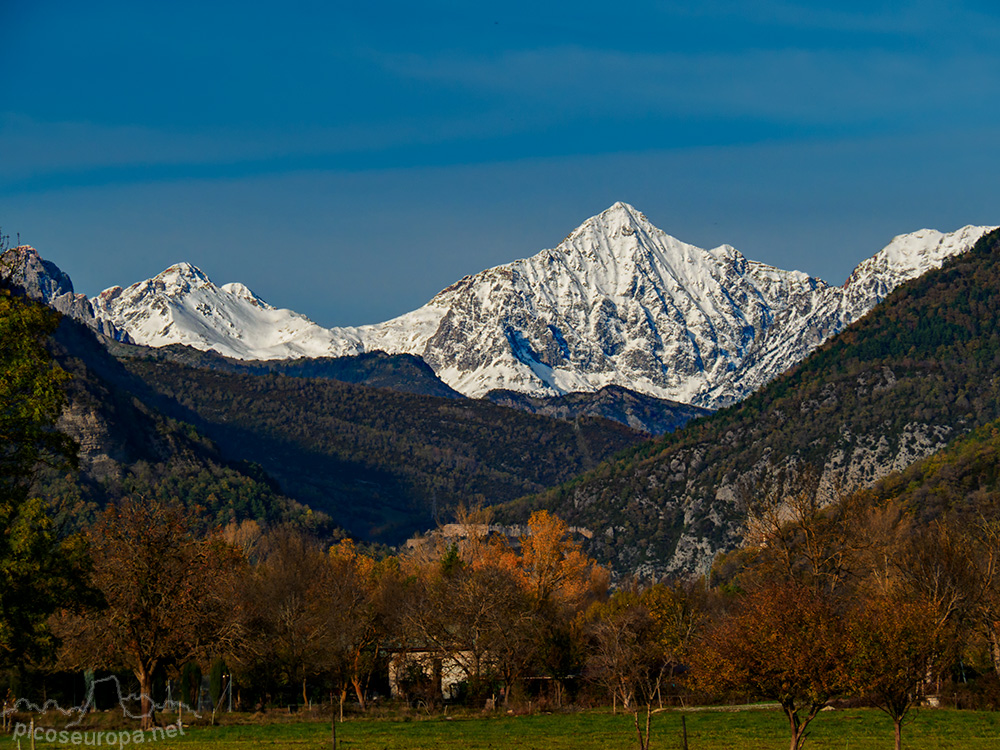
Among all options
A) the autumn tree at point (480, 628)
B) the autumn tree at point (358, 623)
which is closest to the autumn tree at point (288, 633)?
the autumn tree at point (358, 623)

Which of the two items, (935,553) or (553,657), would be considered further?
(553,657)

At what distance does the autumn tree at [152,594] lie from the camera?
56.3 m

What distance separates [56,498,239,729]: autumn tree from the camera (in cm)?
5631

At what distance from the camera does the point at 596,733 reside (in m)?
54.4

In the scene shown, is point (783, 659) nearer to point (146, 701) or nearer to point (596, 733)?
point (596, 733)

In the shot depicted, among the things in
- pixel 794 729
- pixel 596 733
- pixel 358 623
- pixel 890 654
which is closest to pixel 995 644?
pixel 596 733

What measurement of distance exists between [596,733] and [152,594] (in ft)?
74.2

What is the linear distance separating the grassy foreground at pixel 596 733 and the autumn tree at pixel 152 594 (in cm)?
462

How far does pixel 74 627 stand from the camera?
6556 cm

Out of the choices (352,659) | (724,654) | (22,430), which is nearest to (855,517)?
(352,659)

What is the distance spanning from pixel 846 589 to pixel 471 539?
46200mm

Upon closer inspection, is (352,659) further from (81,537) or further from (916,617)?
(916,617)

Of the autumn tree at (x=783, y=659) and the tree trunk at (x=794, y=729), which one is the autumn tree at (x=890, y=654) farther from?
the tree trunk at (x=794, y=729)

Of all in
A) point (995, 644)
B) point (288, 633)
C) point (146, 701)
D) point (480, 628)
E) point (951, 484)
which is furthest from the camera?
point (951, 484)
